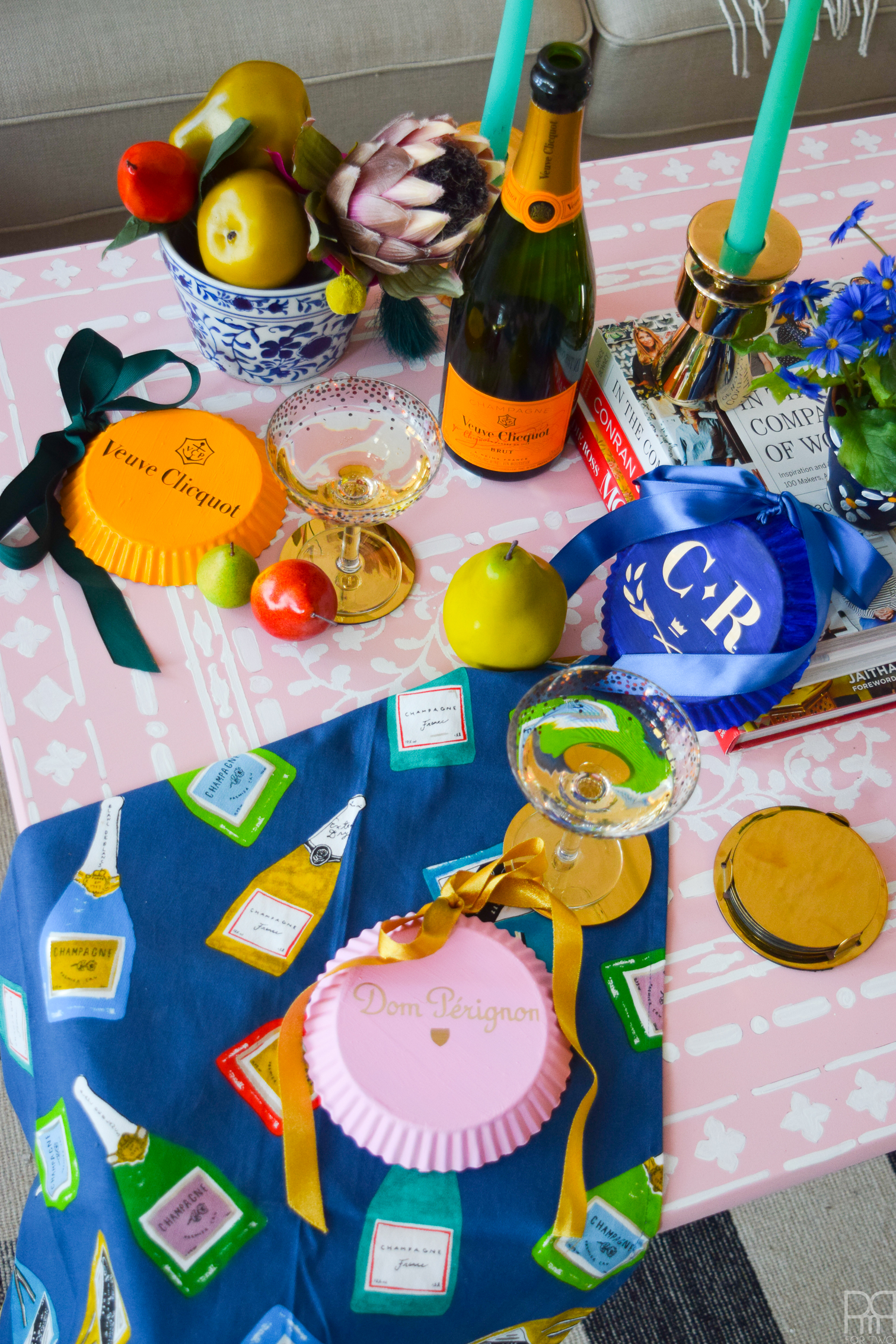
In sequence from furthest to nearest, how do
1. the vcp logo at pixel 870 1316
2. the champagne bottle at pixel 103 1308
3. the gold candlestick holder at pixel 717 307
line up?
the vcp logo at pixel 870 1316, the gold candlestick holder at pixel 717 307, the champagne bottle at pixel 103 1308

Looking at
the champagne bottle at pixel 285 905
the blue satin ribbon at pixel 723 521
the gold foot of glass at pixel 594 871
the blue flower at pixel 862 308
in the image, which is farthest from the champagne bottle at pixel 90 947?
the blue flower at pixel 862 308

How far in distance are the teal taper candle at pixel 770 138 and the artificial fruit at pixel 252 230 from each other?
337 mm

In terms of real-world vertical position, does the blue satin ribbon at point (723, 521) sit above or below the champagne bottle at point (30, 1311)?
above

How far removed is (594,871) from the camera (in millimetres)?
713

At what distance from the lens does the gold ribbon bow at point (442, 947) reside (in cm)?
59

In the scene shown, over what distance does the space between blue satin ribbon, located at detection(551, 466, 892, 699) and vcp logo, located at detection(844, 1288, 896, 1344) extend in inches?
36.9

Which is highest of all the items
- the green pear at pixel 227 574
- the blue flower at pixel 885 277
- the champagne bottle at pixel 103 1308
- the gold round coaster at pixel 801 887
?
the blue flower at pixel 885 277

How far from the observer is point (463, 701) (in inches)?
30.3

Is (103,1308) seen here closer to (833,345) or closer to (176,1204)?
(176,1204)

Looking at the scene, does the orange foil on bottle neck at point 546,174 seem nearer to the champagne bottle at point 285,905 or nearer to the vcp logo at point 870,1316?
the champagne bottle at point 285,905

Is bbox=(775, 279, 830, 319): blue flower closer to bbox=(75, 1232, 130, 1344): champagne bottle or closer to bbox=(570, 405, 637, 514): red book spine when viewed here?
bbox=(570, 405, 637, 514): red book spine

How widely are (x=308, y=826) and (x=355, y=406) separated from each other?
1.15 feet

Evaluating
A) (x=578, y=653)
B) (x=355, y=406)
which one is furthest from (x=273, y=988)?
(x=355, y=406)

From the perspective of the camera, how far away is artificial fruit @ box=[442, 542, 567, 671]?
72 cm
